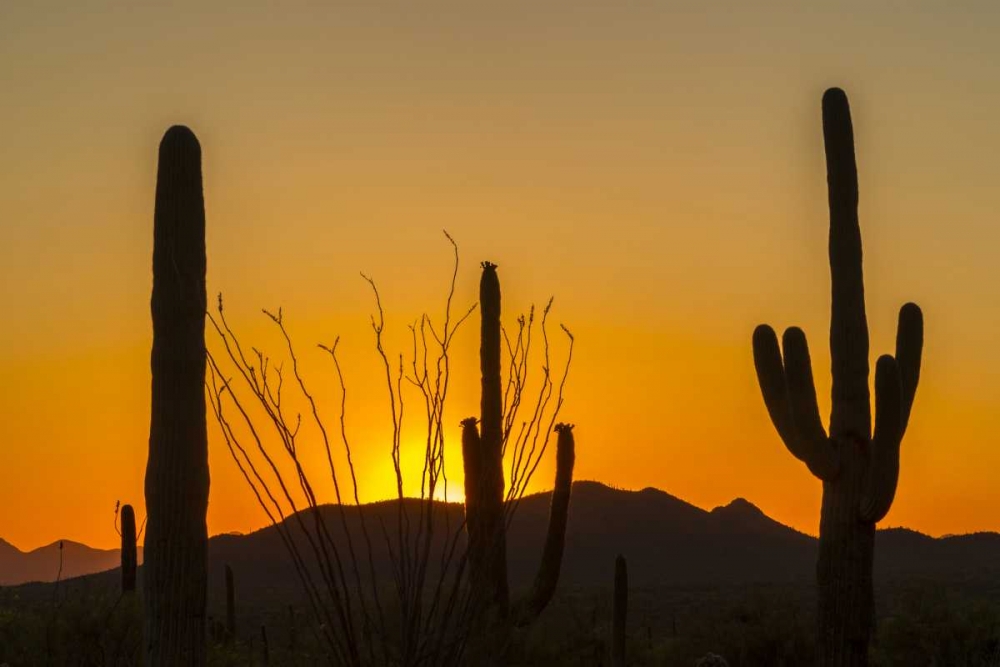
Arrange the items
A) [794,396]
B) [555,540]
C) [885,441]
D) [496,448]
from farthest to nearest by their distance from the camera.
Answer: [555,540] < [496,448] < [794,396] < [885,441]

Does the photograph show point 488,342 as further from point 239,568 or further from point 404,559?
point 239,568

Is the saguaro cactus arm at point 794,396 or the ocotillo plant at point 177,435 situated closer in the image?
the ocotillo plant at point 177,435

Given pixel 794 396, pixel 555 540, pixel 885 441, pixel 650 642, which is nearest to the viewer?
pixel 885 441

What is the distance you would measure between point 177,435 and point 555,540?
31.9 ft

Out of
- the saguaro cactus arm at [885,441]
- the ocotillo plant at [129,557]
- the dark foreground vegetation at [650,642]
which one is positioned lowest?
the dark foreground vegetation at [650,642]

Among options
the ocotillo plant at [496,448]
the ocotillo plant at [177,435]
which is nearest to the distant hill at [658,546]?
the ocotillo plant at [496,448]

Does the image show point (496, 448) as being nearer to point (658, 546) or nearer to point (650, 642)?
point (650, 642)

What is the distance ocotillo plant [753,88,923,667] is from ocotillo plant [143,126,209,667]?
7967 mm

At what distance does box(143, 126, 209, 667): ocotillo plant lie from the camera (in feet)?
25.5

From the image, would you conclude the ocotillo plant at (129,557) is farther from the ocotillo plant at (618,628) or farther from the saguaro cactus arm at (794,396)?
the saguaro cactus arm at (794,396)

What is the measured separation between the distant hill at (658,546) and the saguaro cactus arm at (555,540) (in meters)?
67.9

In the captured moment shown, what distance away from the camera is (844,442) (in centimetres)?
1495

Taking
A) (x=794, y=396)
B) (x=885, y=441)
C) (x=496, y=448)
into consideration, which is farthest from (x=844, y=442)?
(x=496, y=448)

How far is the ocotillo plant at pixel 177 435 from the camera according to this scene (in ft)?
25.5
